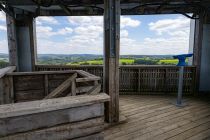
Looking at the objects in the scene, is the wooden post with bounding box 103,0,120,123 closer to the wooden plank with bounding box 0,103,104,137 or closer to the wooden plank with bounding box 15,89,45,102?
the wooden plank with bounding box 0,103,104,137

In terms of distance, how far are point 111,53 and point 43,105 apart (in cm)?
168

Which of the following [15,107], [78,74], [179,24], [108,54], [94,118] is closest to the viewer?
[15,107]

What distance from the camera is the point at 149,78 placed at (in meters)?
4.82

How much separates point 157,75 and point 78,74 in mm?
2780

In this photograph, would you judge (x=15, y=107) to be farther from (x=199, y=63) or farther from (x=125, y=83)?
(x=199, y=63)

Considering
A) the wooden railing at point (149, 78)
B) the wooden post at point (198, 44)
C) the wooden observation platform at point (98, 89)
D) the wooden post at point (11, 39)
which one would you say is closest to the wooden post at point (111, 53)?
the wooden observation platform at point (98, 89)

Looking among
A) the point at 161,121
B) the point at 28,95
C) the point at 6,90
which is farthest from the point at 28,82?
the point at 161,121

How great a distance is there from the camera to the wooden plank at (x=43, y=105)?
3.76 feet

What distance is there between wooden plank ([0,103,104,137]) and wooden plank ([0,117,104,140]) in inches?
1.4

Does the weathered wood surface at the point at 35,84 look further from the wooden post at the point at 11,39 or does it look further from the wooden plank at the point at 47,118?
the wooden post at the point at 11,39

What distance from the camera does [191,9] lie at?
438cm

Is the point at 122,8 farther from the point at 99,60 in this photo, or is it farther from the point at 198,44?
the point at 198,44

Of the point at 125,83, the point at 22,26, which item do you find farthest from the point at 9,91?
the point at 125,83

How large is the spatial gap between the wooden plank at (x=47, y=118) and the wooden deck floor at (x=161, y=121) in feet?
3.73
